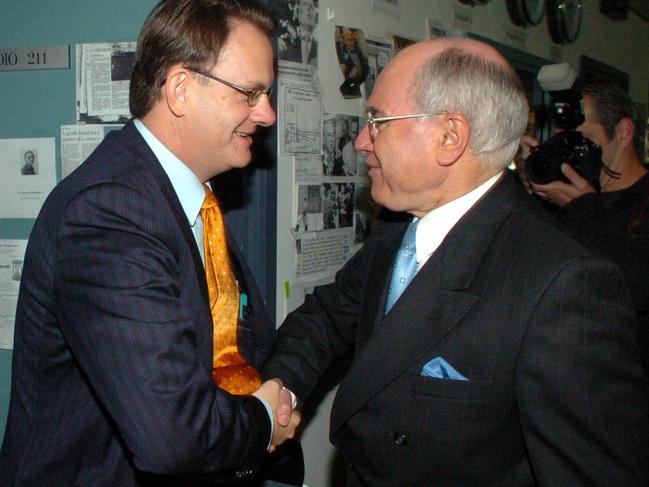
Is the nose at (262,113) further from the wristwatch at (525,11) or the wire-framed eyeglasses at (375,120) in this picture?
the wristwatch at (525,11)

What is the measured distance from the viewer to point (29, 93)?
2.34 metres

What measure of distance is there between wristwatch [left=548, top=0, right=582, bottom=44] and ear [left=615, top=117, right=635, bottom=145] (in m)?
1.82

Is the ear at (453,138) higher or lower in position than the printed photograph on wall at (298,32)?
lower

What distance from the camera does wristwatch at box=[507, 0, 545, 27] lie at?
13.1ft

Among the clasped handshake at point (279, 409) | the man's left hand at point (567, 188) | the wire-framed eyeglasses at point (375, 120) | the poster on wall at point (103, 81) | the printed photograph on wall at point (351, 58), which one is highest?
the printed photograph on wall at point (351, 58)

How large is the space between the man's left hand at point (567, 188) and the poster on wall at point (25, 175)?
1.93m

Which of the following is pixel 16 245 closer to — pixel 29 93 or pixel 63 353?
pixel 29 93

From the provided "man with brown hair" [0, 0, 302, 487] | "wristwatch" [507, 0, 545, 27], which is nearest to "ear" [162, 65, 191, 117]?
"man with brown hair" [0, 0, 302, 487]

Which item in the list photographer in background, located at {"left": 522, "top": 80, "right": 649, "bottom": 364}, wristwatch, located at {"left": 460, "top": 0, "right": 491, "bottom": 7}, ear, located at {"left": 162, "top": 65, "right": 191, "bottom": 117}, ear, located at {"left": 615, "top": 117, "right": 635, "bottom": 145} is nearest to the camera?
ear, located at {"left": 162, "top": 65, "right": 191, "bottom": 117}

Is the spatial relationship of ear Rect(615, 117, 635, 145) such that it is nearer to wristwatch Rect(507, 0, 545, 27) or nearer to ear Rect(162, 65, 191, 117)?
wristwatch Rect(507, 0, 545, 27)

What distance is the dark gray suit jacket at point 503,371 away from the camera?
1258 mm

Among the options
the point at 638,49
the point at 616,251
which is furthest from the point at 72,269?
the point at 638,49

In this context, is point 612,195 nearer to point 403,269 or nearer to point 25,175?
point 403,269

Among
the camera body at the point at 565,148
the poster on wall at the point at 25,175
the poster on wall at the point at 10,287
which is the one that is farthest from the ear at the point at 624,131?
the poster on wall at the point at 10,287
